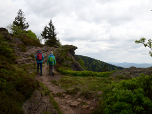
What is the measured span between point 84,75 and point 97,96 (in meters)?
6.65

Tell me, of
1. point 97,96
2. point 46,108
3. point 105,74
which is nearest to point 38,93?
point 46,108

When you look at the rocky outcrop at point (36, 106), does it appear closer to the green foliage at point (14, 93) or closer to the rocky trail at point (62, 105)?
the rocky trail at point (62, 105)

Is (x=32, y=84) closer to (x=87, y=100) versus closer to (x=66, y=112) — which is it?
(x=66, y=112)

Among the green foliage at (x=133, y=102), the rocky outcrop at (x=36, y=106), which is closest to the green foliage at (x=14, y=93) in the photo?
the rocky outcrop at (x=36, y=106)

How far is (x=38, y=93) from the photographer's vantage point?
5.19m

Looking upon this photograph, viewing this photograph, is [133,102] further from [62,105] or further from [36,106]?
[62,105]

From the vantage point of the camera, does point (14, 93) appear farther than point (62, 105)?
No

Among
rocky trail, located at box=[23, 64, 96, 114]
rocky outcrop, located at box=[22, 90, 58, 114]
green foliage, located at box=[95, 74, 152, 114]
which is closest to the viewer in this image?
green foliage, located at box=[95, 74, 152, 114]

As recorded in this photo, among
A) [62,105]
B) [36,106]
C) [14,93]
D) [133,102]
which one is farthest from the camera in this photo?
[62,105]

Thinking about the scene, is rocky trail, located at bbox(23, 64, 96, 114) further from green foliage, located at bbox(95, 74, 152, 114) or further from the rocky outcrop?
green foliage, located at bbox(95, 74, 152, 114)

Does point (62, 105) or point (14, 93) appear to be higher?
point (14, 93)

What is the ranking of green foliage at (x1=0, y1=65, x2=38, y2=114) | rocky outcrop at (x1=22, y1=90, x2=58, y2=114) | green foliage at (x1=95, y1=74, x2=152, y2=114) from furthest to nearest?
rocky outcrop at (x1=22, y1=90, x2=58, y2=114) → green foliage at (x1=0, y1=65, x2=38, y2=114) → green foliage at (x1=95, y1=74, x2=152, y2=114)

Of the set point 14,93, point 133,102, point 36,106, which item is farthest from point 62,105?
point 133,102

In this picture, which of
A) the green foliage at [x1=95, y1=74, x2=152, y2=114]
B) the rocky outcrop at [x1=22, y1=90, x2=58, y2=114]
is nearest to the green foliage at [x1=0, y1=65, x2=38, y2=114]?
the rocky outcrop at [x1=22, y1=90, x2=58, y2=114]
